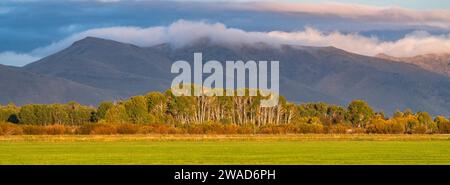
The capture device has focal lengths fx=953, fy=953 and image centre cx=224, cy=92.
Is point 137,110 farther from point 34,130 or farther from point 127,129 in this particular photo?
point 34,130

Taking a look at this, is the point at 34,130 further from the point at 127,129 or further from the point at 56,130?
the point at 127,129

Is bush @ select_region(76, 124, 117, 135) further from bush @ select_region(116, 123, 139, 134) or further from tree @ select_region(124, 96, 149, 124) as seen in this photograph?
tree @ select_region(124, 96, 149, 124)

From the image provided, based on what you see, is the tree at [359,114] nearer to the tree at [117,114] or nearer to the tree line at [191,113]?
the tree line at [191,113]

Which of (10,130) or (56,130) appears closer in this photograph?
(10,130)

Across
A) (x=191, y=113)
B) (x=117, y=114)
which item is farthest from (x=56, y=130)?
(x=191, y=113)

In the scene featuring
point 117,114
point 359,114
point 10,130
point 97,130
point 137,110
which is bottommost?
point 97,130

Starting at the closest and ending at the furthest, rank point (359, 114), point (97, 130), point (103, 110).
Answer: point (97, 130)
point (103, 110)
point (359, 114)

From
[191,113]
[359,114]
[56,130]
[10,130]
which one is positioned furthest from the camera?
[359,114]

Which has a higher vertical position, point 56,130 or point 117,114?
point 117,114

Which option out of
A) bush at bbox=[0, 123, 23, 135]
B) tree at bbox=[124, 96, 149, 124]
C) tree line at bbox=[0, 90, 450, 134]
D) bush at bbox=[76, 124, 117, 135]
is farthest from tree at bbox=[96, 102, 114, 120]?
bush at bbox=[0, 123, 23, 135]

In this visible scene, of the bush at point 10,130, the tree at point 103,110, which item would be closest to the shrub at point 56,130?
the bush at point 10,130
